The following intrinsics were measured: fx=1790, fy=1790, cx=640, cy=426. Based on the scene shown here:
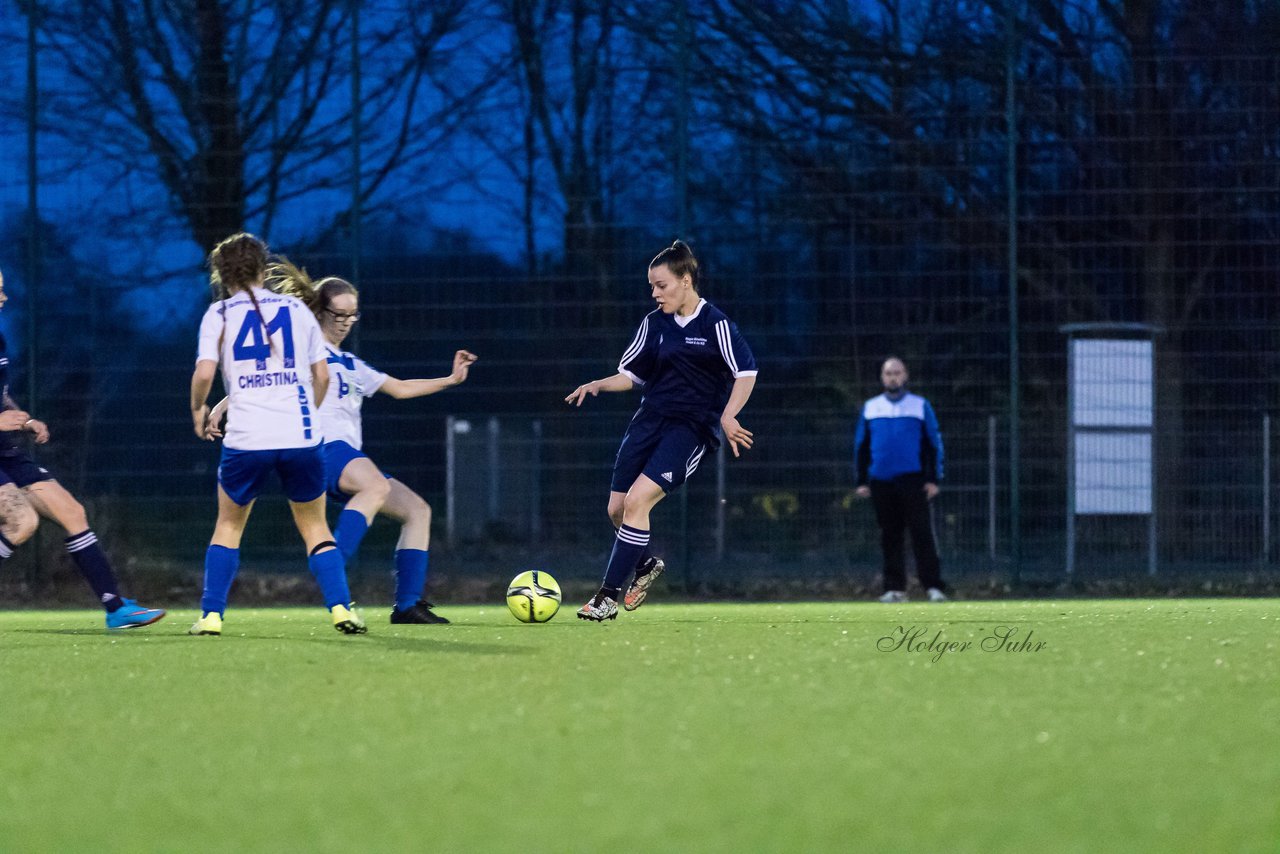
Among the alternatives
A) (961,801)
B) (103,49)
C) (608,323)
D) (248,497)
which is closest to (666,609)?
(608,323)

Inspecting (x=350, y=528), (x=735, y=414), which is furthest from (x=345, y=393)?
(x=735, y=414)

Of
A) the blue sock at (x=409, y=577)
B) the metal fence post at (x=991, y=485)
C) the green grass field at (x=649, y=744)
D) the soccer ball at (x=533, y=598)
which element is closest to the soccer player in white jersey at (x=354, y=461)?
the blue sock at (x=409, y=577)

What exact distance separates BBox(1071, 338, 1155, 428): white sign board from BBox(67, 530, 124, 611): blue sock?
6528mm

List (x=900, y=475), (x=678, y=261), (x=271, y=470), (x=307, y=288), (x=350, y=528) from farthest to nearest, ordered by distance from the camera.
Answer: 1. (x=900, y=475)
2. (x=350, y=528)
3. (x=307, y=288)
4. (x=678, y=261)
5. (x=271, y=470)

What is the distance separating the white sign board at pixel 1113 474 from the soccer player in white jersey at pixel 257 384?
6.16m

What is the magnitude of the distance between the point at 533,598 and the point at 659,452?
34.7 inches

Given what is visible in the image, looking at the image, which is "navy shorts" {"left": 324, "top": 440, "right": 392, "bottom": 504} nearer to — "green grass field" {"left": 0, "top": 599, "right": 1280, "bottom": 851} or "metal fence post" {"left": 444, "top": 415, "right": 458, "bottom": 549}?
"green grass field" {"left": 0, "top": 599, "right": 1280, "bottom": 851}

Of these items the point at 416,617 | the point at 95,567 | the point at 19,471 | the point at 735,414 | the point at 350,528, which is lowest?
the point at 416,617

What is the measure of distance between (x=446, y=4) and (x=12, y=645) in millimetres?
6397

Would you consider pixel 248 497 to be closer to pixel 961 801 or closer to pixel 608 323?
pixel 961 801

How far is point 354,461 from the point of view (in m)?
7.93

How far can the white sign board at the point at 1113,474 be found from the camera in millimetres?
11469

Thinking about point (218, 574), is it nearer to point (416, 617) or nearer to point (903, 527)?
point (416, 617)

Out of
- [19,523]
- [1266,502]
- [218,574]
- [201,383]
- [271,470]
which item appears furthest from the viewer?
[1266,502]
